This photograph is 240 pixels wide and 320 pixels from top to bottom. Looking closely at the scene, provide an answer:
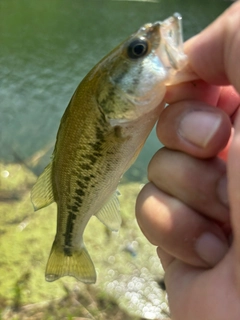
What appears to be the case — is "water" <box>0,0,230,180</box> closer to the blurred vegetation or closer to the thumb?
the blurred vegetation

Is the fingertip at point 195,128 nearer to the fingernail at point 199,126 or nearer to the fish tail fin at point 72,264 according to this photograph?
the fingernail at point 199,126

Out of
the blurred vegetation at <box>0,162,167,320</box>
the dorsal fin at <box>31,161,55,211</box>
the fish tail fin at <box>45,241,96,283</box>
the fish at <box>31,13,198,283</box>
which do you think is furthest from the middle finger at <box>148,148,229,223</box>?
the blurred vegetation at <box>0,162,167,320</box>

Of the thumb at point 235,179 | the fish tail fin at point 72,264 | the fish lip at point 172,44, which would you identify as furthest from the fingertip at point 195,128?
the fish tail fin at point 72,264

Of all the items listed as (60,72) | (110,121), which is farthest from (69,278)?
(60,72)

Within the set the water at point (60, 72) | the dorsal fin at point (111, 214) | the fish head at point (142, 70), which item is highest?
the fish head at point (142, 70)

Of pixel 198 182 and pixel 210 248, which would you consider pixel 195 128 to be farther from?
pixel 210 248
